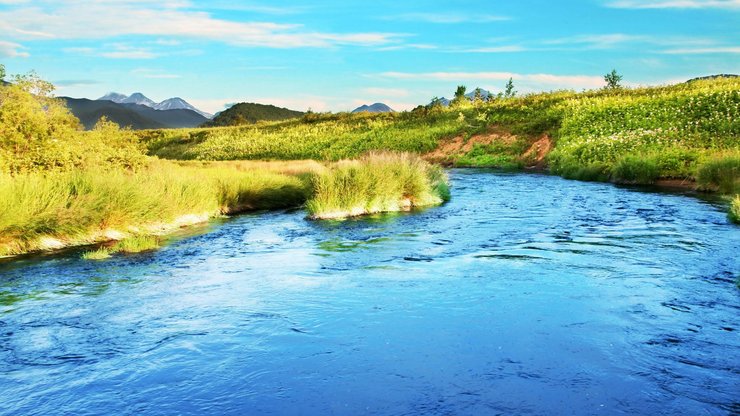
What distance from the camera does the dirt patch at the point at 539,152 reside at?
162 ft

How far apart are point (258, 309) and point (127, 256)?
5997 mm

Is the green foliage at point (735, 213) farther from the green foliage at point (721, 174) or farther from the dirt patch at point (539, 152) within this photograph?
the dirt patch at point (539, 152)

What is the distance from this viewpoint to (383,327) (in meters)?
10.0

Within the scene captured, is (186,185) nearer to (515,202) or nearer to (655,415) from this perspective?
(515,202)

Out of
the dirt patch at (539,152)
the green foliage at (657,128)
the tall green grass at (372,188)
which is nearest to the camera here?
the tall green grass at (372,188)

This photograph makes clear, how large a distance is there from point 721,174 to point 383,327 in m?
22.0

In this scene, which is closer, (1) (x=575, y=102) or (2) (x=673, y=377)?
(2) (x=673, y=377)

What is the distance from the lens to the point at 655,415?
680 centimetres

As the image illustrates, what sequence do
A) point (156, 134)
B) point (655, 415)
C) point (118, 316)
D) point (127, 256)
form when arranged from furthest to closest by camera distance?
1. point (156, 134)
2. point (127, 256)
3. point (118, 316)
4. point (655, 415)

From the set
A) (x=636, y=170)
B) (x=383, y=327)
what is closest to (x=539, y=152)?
(x=636, y=170)

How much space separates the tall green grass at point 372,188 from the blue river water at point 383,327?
4.84 metres

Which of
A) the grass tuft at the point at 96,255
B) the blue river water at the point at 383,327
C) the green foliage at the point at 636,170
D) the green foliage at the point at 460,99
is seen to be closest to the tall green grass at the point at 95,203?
the blue river water at the point at 383,327

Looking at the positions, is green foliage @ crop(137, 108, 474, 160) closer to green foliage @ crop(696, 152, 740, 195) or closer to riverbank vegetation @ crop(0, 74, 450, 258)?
riverbank vegetation @ crop(0, 74, 450, 258)

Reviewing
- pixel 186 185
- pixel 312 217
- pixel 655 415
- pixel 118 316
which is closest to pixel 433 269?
pixel 118 316
